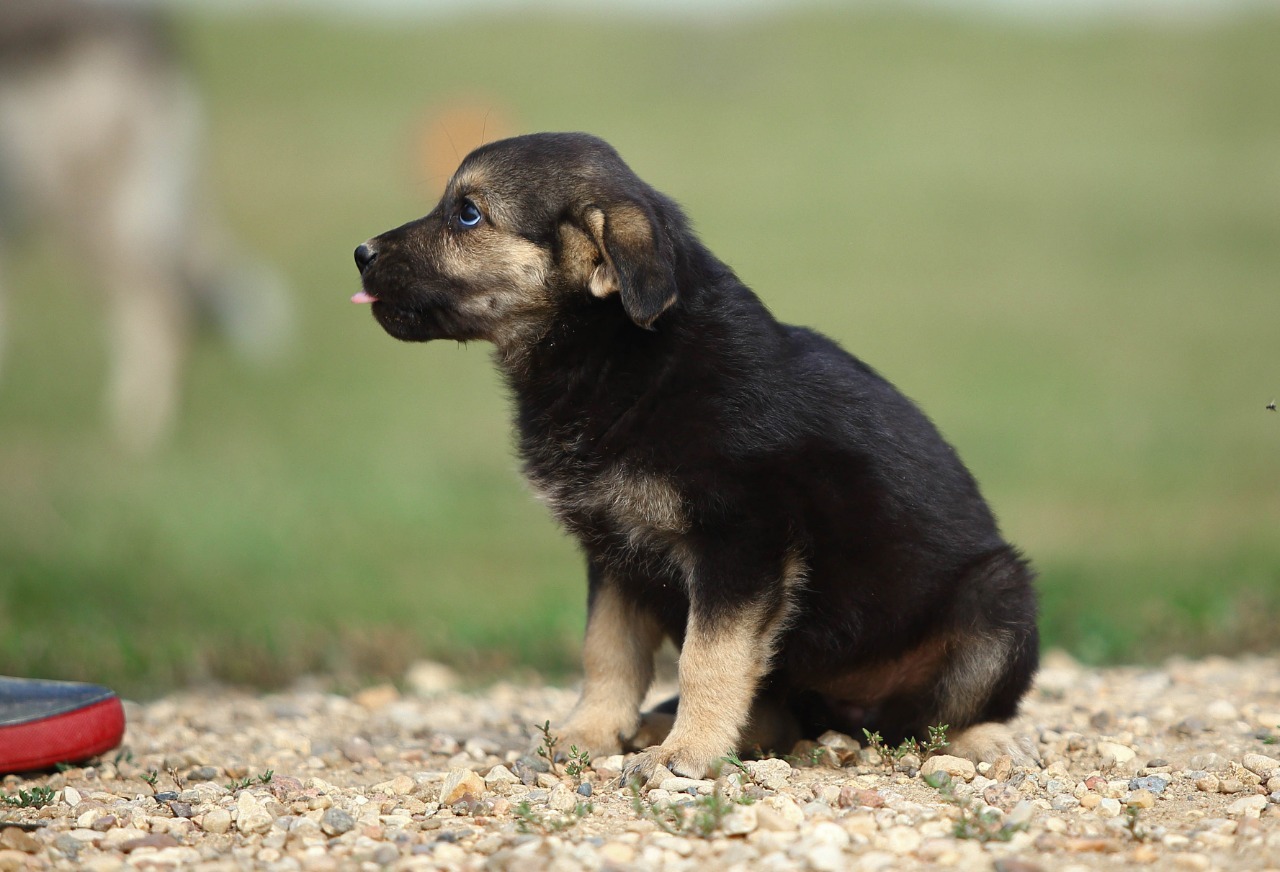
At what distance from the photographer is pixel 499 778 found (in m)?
4.47

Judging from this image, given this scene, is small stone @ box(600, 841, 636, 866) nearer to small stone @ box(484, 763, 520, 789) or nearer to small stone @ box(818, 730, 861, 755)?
small stone @ box(484, 763, 520, 789)

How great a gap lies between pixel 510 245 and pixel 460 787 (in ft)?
6.00

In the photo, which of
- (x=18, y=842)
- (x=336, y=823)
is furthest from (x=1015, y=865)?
(x=18, y=842)

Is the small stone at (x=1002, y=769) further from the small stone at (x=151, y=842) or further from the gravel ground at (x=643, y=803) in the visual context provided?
the small stone at (x=151, y=842)

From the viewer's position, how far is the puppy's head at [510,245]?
15.4 ft

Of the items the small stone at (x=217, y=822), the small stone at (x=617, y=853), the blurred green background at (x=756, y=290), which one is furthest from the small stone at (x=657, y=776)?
the blurred green background at (x=756, y=290)

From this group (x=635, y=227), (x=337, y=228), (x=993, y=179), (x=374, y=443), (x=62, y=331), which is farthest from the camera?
(x=993, y=179)

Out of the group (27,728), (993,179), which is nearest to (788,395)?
(27,728)

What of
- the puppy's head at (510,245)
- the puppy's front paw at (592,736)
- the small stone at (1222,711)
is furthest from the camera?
the small stone at (1222,711)

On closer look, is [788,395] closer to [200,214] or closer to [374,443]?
[374,443]

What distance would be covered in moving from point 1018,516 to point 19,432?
10.1 metres

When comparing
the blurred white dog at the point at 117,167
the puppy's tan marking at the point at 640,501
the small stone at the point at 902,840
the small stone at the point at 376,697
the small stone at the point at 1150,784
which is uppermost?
the blurred white dog at the point at 117,167

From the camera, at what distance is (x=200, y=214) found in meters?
15.5

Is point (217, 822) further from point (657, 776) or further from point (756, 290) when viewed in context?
point (756, 290)
